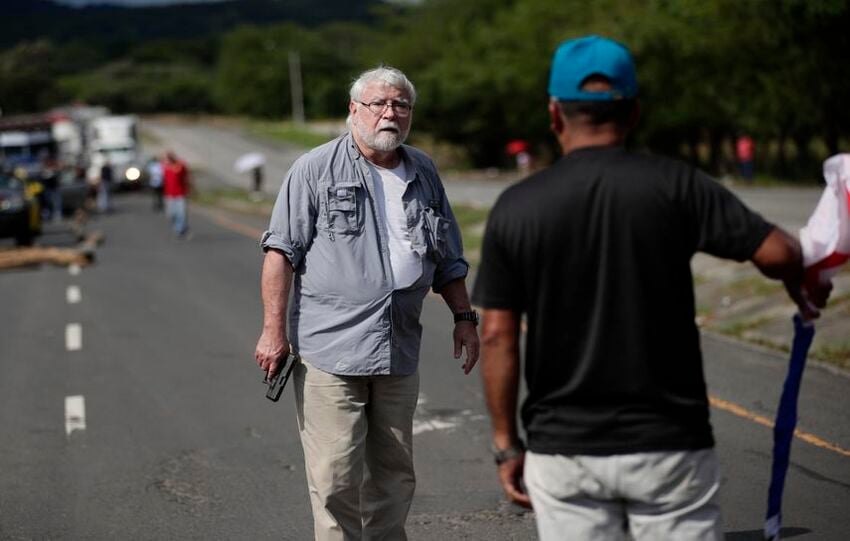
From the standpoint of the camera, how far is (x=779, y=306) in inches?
531

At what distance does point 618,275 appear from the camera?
11.1 ft

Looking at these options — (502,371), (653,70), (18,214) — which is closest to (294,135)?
(653,70)

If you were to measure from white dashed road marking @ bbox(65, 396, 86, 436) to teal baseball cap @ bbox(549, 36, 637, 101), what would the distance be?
608 cm

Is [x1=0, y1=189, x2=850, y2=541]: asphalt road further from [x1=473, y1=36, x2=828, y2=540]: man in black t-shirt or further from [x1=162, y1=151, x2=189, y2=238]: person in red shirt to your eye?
[x1=162, y1=151, x2=189, y2=238]: person in red shirt

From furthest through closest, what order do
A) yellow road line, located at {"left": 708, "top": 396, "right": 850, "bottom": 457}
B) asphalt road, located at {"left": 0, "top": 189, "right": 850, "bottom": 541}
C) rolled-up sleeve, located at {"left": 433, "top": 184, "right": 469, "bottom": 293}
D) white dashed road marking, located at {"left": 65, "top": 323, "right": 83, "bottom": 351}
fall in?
1. white dashed road marking, located at {"left": 65, "top": 323, "right": 83, "bottom": 351}
2. yellow road line, located at {"left": 708, "top": 396, "right": 850, "bottom": 457}
3. asphalt road, located at {"left": 0, "top": 189, "right": 850, "bottom": 541}
4. rolled-up sleeve, located at {"left": 433, "top": 184, "right": 469, "bottom": 293}

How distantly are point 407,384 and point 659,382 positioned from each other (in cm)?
173

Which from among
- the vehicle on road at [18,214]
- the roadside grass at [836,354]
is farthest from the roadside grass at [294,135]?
the roadside grass at [836,354]

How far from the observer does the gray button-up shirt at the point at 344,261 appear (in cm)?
482

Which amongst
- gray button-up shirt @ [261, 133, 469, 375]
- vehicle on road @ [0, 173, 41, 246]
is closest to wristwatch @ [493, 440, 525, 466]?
gray button-up shirt @ [261, 133, 469, 375]

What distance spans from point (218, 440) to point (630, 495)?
540cm

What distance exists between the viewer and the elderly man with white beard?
15.8ft

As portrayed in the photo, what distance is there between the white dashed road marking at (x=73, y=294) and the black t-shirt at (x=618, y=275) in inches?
554

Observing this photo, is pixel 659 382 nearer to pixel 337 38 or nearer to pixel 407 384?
pixel 407 384

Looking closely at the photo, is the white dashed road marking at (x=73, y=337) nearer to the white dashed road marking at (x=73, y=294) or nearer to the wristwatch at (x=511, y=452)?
the white dashed road marking at (x=73, y=294)
